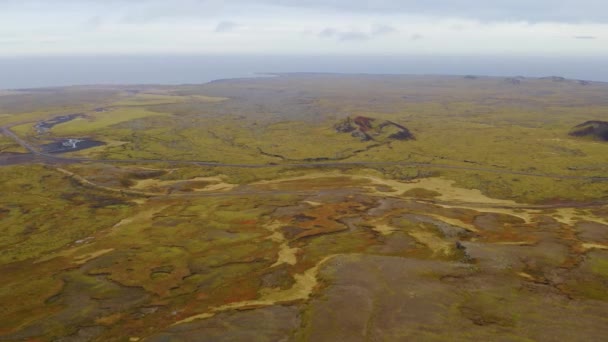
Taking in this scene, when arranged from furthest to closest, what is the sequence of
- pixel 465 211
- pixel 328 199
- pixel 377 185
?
pixel 377 185 → pixel 328 199 → pixel 465 211

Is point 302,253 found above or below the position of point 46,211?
below

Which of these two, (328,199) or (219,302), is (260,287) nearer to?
(219,302)

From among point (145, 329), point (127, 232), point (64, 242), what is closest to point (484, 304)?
point (145, 329)

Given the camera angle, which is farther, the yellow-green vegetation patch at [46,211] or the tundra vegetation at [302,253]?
the yellow-green vegetation patch at [46,211]

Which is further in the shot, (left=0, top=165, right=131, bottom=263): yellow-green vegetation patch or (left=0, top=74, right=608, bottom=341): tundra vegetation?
(left=0, top=165, right=131, bottom=263): yellow-green vegetation patch

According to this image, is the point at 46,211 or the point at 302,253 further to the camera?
the point at 46,211

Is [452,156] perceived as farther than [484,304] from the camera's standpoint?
Yes

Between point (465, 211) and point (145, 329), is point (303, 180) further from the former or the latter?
point (145, 329)

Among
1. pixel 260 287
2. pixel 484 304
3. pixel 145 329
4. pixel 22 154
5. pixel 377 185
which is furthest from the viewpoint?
pixel 22 154

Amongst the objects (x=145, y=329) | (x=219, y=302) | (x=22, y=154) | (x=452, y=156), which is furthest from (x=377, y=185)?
(x=22, y=154)
